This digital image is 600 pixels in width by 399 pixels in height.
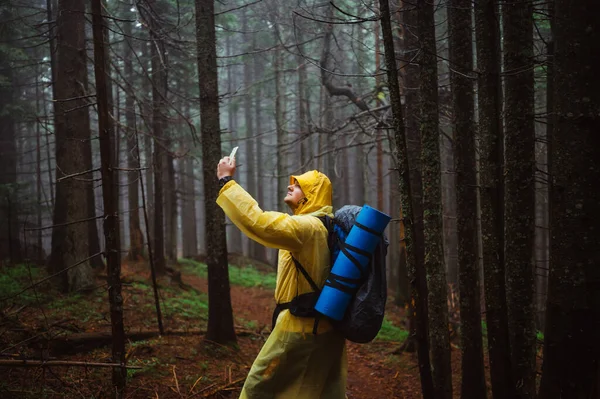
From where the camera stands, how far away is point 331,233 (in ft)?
14.1

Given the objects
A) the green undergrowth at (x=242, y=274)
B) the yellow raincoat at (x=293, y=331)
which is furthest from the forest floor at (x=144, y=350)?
the green undergrowth at (x=242, y=274)

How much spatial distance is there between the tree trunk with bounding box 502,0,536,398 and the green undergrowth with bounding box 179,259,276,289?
14595 mm

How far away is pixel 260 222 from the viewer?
3.82m

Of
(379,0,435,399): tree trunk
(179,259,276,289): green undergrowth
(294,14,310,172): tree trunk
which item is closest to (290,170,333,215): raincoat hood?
(379,0,435,399): tree trunk

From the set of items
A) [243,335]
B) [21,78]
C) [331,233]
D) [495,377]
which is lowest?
[243,335]

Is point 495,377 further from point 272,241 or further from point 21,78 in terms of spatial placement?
point 21,78

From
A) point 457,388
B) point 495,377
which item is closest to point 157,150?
point 457,388

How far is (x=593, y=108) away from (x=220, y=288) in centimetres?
689

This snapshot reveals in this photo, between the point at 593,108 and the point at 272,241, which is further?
the point at 272,241

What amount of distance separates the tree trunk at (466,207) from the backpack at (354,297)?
2890 mm

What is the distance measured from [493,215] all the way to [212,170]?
5.16 metres

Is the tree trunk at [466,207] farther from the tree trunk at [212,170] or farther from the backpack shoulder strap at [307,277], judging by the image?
the tree trunk at [212,170]

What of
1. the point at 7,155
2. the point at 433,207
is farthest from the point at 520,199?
the point at 7,155

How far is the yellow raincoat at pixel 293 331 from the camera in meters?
3.90
